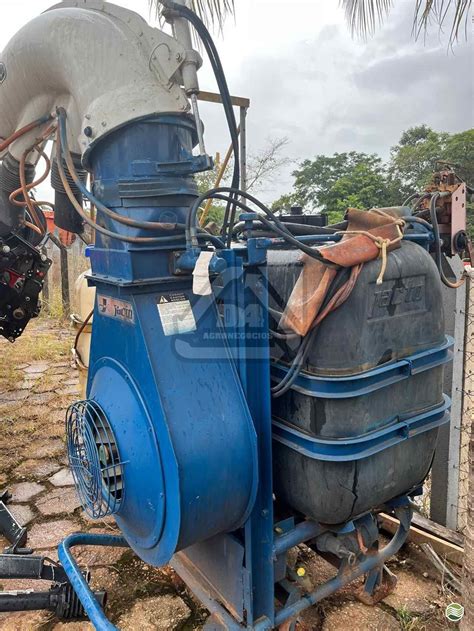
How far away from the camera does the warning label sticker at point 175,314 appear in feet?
4.91

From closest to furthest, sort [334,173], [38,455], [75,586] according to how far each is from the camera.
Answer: [75,586] < [38,455] < [334,173]

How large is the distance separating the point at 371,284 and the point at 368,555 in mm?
1112

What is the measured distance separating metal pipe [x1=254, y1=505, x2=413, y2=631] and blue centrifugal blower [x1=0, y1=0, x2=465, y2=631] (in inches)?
0.5

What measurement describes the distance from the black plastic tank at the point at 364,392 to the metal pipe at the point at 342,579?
0.90ft

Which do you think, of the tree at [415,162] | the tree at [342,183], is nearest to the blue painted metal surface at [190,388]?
the tree at [342,183]

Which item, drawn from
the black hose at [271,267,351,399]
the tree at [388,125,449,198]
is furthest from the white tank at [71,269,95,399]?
the tree at [388,125,449,198]

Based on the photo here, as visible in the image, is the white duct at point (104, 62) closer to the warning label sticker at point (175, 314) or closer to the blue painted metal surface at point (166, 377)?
the blue painted metal surface at point (166, 377)

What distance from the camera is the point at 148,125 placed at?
1487 millimetres

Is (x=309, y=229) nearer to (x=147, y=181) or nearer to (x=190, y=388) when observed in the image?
(x=147, y=181)

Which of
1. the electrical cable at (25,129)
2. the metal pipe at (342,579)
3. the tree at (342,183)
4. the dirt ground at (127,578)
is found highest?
the tree at (342,183)

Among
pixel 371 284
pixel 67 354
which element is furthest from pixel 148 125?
pixel 67 354

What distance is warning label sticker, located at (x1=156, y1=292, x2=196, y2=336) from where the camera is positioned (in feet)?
4.91

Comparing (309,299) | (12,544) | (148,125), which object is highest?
(148,125)

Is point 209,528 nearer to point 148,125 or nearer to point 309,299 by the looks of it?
point 309,299
